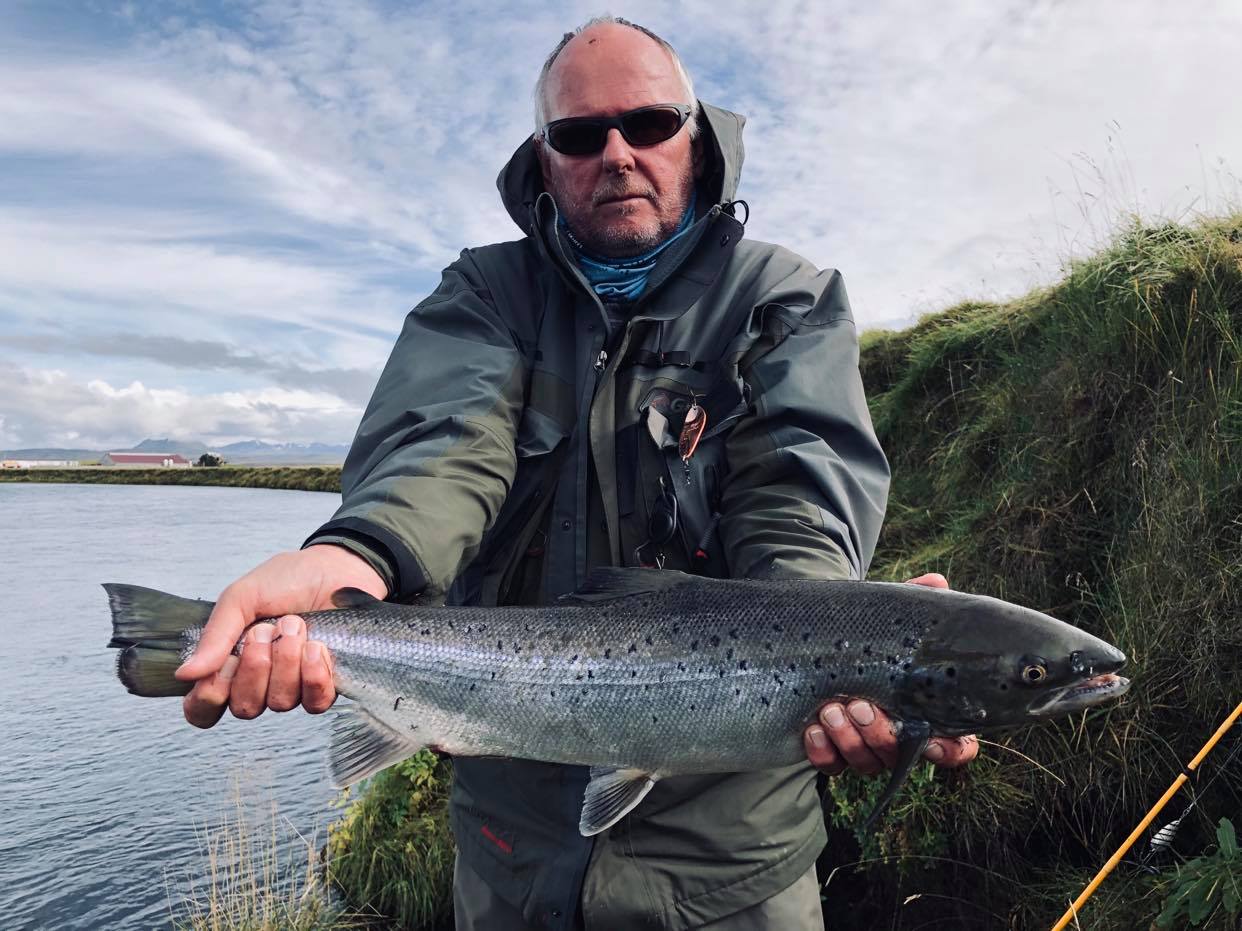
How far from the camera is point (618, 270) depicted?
378 cm

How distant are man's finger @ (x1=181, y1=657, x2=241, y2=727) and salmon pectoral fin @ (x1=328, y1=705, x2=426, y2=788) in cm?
43

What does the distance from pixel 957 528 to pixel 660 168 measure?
4.91 m

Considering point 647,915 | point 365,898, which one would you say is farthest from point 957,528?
point 365,898

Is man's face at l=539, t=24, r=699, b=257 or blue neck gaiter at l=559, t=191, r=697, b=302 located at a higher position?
man's face at l=539, t=24, r=699, b=257

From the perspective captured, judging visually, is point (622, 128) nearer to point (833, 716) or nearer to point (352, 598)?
point (352, 598)

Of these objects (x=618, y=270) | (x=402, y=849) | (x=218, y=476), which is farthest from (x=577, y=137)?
(x=218, y=476)

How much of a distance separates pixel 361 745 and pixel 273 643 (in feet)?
1.79

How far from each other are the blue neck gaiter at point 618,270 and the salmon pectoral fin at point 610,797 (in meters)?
1.85

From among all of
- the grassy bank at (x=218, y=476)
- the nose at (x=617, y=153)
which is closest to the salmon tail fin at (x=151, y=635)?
the nose at (x=617, y=153)

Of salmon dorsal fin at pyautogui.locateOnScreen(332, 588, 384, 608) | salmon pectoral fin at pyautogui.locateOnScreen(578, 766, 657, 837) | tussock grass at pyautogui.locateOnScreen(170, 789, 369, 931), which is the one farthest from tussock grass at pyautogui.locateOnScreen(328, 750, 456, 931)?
salmon dorsal fin at pyautogui.locateOnScreen(332, 588, 384, 608)

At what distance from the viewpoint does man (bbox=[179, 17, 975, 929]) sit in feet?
9.90

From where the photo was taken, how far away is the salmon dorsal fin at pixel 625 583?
3186 millimetres

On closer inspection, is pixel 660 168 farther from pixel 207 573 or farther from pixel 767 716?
pixel 207 573

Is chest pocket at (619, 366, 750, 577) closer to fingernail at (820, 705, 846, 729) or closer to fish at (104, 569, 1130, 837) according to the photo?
fish at (104, 569, 1130, 837)
